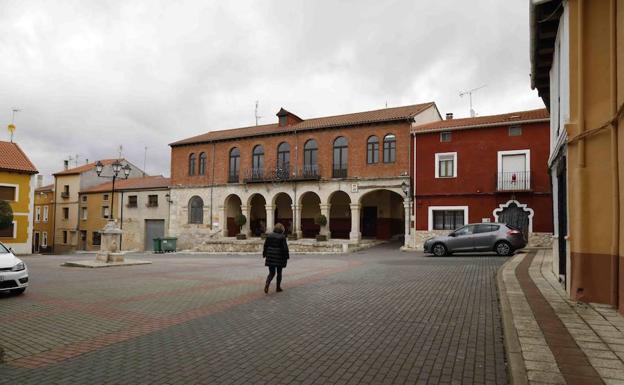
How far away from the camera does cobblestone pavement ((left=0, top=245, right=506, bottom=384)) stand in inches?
170

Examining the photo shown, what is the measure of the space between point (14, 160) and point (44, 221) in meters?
17.7

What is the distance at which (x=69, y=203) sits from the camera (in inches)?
1710

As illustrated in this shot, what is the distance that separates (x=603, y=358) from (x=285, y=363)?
10.4 ft

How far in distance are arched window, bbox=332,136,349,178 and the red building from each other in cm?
527

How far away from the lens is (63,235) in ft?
143

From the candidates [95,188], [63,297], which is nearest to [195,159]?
[95,188]

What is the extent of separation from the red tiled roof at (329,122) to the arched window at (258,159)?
1.18m

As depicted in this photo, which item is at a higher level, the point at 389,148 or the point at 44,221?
the point at 389,148

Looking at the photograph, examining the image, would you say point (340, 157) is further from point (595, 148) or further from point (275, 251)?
point (595, 148)

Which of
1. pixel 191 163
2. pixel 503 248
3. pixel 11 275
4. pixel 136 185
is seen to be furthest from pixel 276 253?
pixel 136 185

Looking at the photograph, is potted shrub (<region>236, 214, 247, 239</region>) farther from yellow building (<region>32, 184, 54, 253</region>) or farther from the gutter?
yellow building (<region>32, 184, 54, 253</region>)

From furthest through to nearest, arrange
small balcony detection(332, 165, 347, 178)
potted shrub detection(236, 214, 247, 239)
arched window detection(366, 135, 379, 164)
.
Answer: potted shrub detection(236, 214, 247, 239)
small balcony detection(332, 165, 347, 178)
arched window detection(366, 135, 379, 164)

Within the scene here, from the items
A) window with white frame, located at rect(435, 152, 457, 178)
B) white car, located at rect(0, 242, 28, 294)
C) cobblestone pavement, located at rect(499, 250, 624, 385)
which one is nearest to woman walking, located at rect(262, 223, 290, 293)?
cobblestone pavement, located at rect(499, 250, 624, 385)

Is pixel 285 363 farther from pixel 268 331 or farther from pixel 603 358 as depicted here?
pixel 603 358
